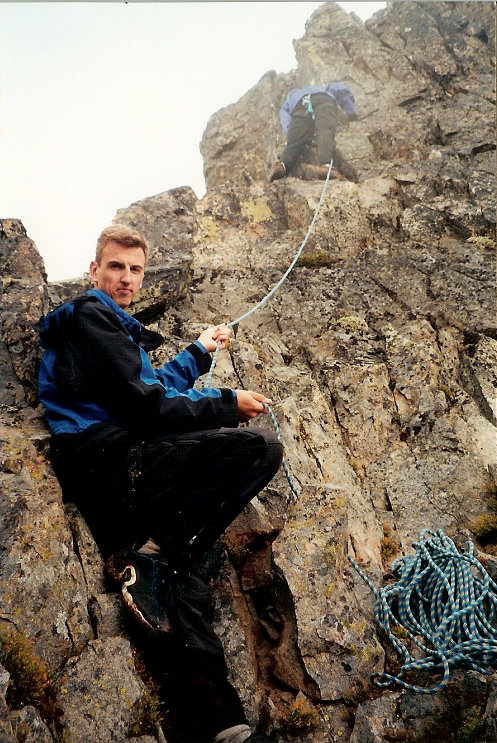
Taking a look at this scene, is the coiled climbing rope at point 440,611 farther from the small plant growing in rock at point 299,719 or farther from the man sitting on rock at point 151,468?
the man sitting on rock at point 151,468

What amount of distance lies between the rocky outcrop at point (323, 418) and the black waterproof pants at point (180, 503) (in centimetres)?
31

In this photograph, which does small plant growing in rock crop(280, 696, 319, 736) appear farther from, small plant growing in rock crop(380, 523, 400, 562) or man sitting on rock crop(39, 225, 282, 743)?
small plant growing in rock crop(380, 523, 400, 562)

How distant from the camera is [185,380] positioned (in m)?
6.52

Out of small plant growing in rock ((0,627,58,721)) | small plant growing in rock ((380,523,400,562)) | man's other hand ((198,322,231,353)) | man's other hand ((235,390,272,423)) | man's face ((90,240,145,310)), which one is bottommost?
small plant growing in rock ((380,523,400,562))

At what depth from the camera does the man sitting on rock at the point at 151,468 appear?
4.97m

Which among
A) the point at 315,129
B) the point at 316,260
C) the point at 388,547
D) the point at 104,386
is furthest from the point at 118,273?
the point at 315,129

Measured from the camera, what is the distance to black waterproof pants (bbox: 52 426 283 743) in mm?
4879

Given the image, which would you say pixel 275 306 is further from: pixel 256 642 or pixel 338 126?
pixel 338 126

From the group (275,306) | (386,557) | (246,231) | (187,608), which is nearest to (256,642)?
(187,608)

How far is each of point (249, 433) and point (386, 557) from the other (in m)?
3.21

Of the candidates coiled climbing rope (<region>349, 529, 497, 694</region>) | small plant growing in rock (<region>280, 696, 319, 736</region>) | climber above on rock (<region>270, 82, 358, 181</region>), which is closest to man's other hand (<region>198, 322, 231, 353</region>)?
coiled climbing rope (<region>349, 529, 497, 694</region>)

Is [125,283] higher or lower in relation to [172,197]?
lower

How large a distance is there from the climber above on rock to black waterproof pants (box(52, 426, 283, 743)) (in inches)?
423

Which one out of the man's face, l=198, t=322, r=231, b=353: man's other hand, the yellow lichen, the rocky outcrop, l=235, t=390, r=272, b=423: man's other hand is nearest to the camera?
the rocky outcrop
